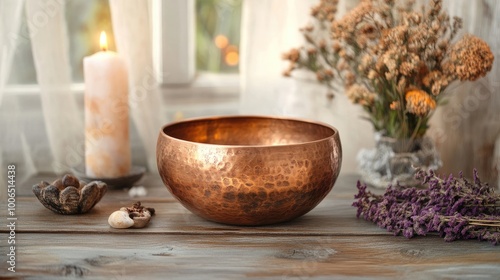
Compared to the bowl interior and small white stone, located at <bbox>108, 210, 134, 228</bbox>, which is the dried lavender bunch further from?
small white stone, located at <bbox>108, 210, 134, 228</bbox>

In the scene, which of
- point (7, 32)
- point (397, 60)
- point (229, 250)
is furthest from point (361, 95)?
point (7, 32)

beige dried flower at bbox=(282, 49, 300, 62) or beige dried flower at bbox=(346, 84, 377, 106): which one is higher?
beige dried flower at bbox=(282, 49, 300, 62)

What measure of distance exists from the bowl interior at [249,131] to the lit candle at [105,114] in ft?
0.48

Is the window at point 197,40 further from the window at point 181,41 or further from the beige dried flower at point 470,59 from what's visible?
the beige dried flower at point 470,59

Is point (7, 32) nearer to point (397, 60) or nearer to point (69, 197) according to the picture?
point (69, 197)

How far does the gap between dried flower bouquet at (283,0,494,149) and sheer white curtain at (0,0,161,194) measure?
0.31 m

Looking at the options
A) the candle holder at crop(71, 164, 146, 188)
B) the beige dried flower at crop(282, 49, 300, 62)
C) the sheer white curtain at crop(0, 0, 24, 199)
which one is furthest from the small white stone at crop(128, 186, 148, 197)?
the beige dried flower at crop(282, 49, 300, 62)

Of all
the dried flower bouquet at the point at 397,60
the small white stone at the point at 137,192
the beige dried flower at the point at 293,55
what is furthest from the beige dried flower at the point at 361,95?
the small white stone at the point at 137,192

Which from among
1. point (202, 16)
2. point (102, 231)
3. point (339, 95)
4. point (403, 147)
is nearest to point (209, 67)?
point (202, 16)

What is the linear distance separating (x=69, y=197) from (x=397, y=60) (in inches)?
22.5

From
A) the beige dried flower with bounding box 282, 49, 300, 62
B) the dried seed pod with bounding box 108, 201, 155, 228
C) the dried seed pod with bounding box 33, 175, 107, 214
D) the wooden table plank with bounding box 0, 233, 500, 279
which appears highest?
the beige dried flower with bounding box 282, 49, 300, 62

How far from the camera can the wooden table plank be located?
0.81 m

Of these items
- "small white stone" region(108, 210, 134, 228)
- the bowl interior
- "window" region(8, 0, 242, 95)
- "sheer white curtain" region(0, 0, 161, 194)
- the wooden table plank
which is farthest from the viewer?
"window" region(8, 0, 242, 95)

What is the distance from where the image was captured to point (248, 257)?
85 centimetres
